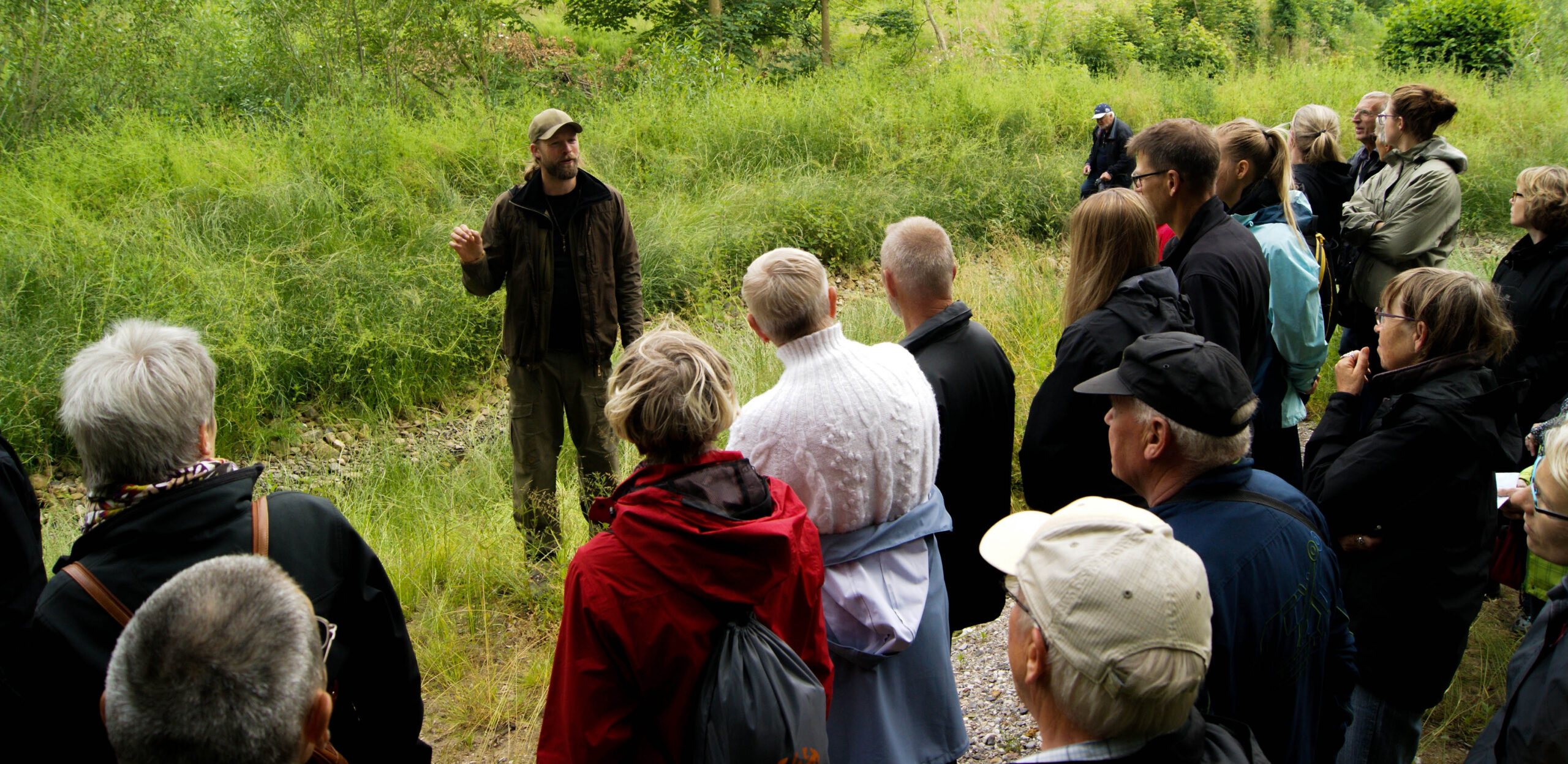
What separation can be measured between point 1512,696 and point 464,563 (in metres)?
3.84

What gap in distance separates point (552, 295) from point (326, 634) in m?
2.66

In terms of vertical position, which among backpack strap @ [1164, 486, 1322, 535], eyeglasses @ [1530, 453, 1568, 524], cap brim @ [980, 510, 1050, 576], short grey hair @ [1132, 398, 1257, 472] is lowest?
eyeglasses @ [1530, 453, 1568, 524]

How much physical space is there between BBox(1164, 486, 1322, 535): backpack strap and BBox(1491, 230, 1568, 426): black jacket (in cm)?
287

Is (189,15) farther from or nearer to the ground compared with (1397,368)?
farther from the ground

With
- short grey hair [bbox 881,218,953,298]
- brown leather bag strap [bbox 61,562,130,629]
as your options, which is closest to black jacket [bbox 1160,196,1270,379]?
short grey hair [bbox 881,218,953,298]

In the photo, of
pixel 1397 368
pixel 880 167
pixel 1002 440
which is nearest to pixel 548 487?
pixel 1002 440

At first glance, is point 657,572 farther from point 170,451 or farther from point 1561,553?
point 1561,553

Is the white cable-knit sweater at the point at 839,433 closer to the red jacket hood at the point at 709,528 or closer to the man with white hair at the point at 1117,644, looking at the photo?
the red jacket hood at the point at 709,528

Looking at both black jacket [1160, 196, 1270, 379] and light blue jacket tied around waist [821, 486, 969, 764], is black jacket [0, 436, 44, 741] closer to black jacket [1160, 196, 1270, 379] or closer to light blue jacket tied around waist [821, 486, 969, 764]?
light blue jacket tied around waist [821, 486, 969, 764]

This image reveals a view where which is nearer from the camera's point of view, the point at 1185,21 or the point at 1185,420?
the point at 1185,420

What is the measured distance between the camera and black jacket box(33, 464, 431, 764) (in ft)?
5.76

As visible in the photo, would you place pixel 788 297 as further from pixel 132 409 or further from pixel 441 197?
pixel 441 197

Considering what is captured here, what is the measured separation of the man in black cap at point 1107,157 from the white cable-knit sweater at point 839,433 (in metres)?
7.83

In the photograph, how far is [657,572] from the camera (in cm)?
185
